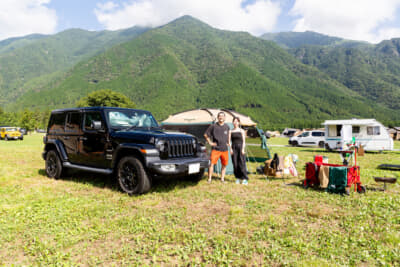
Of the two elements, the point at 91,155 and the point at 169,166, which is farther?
the point at 91,155

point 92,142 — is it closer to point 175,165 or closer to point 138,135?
point 138,135

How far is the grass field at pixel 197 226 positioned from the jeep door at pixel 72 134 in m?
0.91

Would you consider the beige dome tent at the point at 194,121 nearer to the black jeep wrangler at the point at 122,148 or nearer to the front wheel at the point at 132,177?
the black jeep wrangler at the point at 122,148

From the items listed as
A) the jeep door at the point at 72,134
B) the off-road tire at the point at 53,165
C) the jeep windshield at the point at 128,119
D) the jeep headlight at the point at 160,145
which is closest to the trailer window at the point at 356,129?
the jeep windshield at the point at 128,119

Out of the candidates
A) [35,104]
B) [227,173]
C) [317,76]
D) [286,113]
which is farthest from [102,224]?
[317,76]

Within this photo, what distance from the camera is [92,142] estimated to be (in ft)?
21.0

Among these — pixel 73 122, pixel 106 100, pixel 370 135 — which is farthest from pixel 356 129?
pixel 106 100

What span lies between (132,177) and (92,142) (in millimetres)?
1575

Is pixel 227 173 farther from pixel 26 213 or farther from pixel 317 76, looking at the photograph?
pixel 317 76

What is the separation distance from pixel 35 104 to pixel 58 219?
6650 inches

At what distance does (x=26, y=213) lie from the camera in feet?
15.2

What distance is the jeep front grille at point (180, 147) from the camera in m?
5.81

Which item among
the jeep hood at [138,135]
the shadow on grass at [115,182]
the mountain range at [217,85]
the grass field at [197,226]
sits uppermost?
the mountain range at [217,85]

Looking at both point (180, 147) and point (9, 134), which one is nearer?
point (180, 147)
